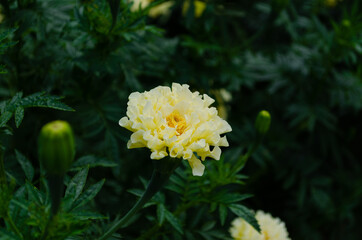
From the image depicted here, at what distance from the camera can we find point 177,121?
862mm

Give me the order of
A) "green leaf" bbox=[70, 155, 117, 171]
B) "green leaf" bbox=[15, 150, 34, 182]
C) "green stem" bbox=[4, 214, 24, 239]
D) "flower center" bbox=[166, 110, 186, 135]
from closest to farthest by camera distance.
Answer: "green stem" bbox=[4, 214, 24, 239]
"flower center" bbox=[166, 110, 186, 135]
"green leaf" bbox=[15, 150, 34, 182]
"green leaf" bbox=[70, 155, 117, 171]

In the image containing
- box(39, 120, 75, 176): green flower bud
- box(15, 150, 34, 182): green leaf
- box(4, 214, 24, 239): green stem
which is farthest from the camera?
box(15, 150, 34, 182): green leaf

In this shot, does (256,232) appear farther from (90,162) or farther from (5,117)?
(5,117)

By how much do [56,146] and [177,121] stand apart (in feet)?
0.97

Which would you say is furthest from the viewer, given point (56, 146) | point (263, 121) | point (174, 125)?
point (263, 121)

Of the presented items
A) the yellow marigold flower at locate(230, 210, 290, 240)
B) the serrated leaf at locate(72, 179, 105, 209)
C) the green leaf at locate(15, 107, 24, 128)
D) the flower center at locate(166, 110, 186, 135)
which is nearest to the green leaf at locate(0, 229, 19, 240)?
the serrated leaf at locate(72, 179, 105, 209)

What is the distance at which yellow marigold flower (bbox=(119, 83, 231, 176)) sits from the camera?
0.79 meters

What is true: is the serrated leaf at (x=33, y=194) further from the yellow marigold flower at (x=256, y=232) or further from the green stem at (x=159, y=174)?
the yellow marigold flower at (x=256, y=232)

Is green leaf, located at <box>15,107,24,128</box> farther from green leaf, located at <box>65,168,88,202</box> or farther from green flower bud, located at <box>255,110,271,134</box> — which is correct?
green flower bud, located at <box>255,110,271,134</box>

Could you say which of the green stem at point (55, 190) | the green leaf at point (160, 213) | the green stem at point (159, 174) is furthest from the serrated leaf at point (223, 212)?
the green stem at point (55, 190)

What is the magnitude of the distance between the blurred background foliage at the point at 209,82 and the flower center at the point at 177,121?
272 millimetres

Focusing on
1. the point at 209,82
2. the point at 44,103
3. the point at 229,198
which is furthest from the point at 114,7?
the point at 209,82

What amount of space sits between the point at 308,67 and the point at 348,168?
81 centimetres

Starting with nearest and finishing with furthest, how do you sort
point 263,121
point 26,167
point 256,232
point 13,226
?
1. point 13,226
2. point 26,167
3. point 263,121
4. point 256,232
